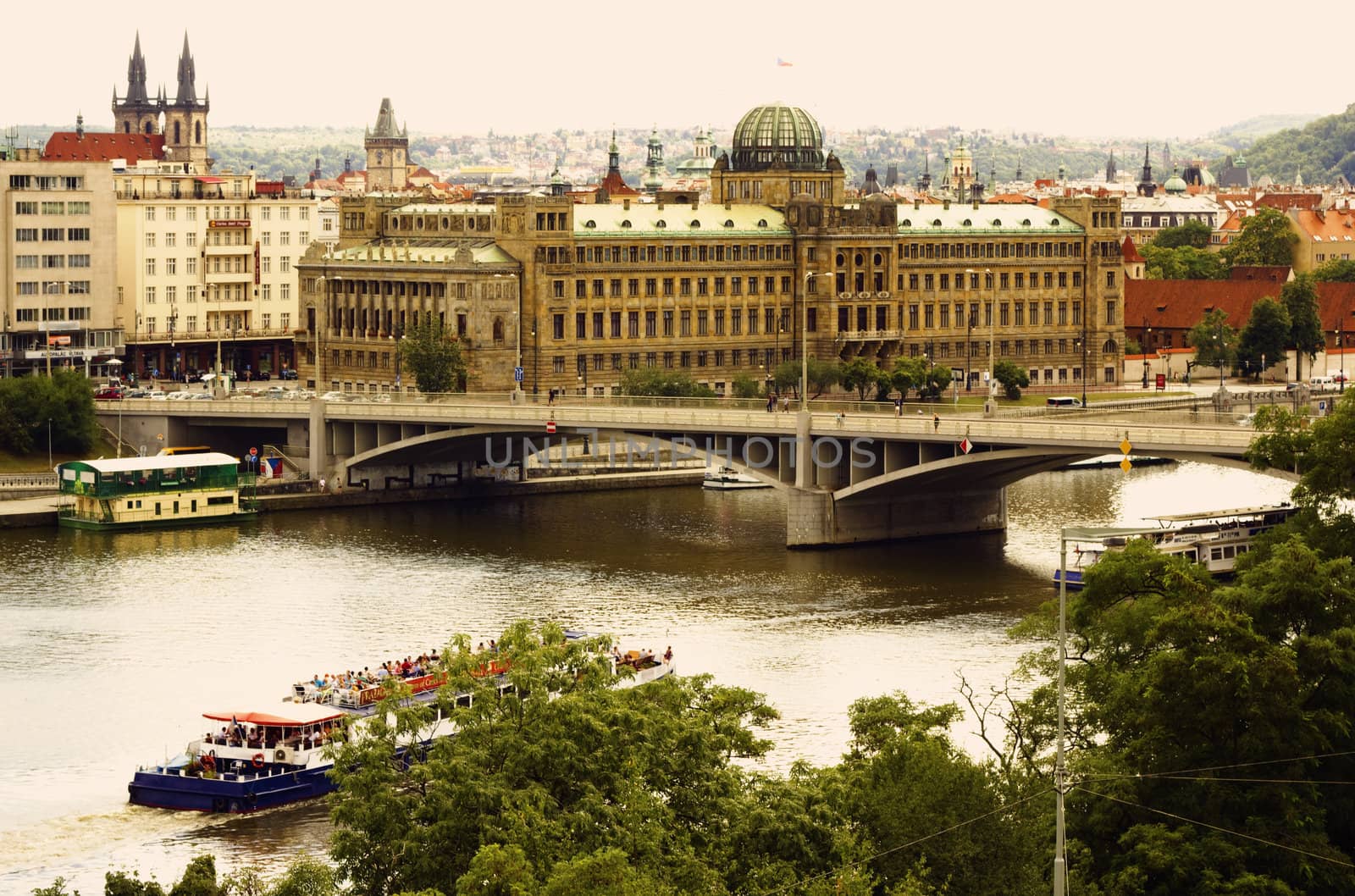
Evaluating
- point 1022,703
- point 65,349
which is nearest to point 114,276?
point 65,349

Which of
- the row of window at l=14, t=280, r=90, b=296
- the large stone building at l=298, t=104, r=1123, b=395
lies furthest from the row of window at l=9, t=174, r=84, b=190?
the large stone building at l=298, t=104, r=1123, b=395

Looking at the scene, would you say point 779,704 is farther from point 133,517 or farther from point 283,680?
point 133,517

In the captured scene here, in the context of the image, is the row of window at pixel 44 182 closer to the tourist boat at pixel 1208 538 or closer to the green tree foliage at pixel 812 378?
the green tree foliage at pixel 812 378

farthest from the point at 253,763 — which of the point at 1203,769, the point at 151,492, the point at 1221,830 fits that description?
the point at 151,492

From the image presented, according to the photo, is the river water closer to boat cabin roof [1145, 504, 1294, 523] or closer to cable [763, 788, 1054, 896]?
boat cabin roof [1145, 504, 1294, 523]

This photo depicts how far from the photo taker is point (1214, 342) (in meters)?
182

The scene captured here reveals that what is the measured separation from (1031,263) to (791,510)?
226 feet

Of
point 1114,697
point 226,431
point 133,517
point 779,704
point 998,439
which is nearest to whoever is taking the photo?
point 1114,697

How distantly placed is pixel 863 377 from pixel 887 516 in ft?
147

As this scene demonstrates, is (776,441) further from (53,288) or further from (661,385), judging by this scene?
(53,288)

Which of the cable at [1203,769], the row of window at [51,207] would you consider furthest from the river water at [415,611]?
the row of window at [51,207]

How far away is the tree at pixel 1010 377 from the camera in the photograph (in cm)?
16612

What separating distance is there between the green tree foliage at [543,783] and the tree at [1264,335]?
404 feet

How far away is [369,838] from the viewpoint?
182 ft
